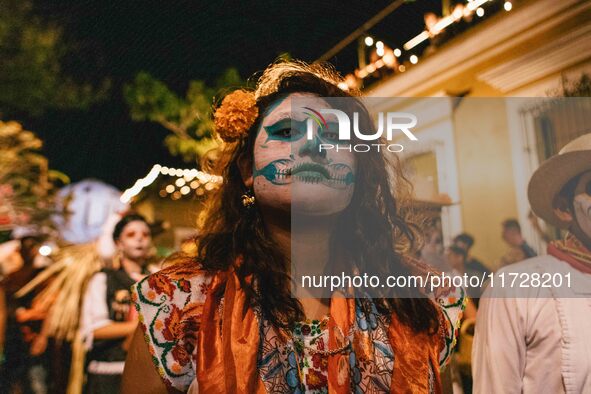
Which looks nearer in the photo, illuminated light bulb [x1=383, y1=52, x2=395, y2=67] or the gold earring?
the gold earring

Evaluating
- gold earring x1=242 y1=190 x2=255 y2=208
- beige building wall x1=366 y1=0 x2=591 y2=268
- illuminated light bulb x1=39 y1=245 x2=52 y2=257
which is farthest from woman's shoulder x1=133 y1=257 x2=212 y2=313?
illuminated light bulb x1=39 y1=245 x2=52 y2=257

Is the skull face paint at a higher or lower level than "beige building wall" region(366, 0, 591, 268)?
lower

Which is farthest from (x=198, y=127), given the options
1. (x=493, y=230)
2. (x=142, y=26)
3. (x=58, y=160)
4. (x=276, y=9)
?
(x=493, y=230)

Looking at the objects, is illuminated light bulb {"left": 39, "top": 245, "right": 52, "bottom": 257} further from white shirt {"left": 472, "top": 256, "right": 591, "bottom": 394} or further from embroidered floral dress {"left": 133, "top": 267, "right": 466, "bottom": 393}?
white shirt {"left": 472, "top": 256, "right": 591, "bottom": 394}

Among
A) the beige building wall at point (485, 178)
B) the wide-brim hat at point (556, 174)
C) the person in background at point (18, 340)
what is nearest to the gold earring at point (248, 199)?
the wide-brim hat at point (556, 174)

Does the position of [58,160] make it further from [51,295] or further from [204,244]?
[204,244]

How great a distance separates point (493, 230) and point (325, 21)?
1859 mm

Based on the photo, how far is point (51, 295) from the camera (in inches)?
153

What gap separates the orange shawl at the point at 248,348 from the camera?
4.17 feet

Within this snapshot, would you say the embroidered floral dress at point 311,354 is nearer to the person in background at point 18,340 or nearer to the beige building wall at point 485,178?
the beige building wall at point 485,178

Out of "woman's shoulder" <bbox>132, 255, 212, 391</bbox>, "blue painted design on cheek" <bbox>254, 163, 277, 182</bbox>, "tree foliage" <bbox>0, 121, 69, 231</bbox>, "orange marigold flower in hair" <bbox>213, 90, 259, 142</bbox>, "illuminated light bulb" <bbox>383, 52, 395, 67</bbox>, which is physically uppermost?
"illuminated light bulb" <bbox>383, 52, 395, 67</bbox>

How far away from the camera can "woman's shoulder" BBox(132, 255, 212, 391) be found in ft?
4.35

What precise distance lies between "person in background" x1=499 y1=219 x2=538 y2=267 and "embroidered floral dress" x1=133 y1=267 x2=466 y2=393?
1267 mm

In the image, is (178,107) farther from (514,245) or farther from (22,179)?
(514,245)
